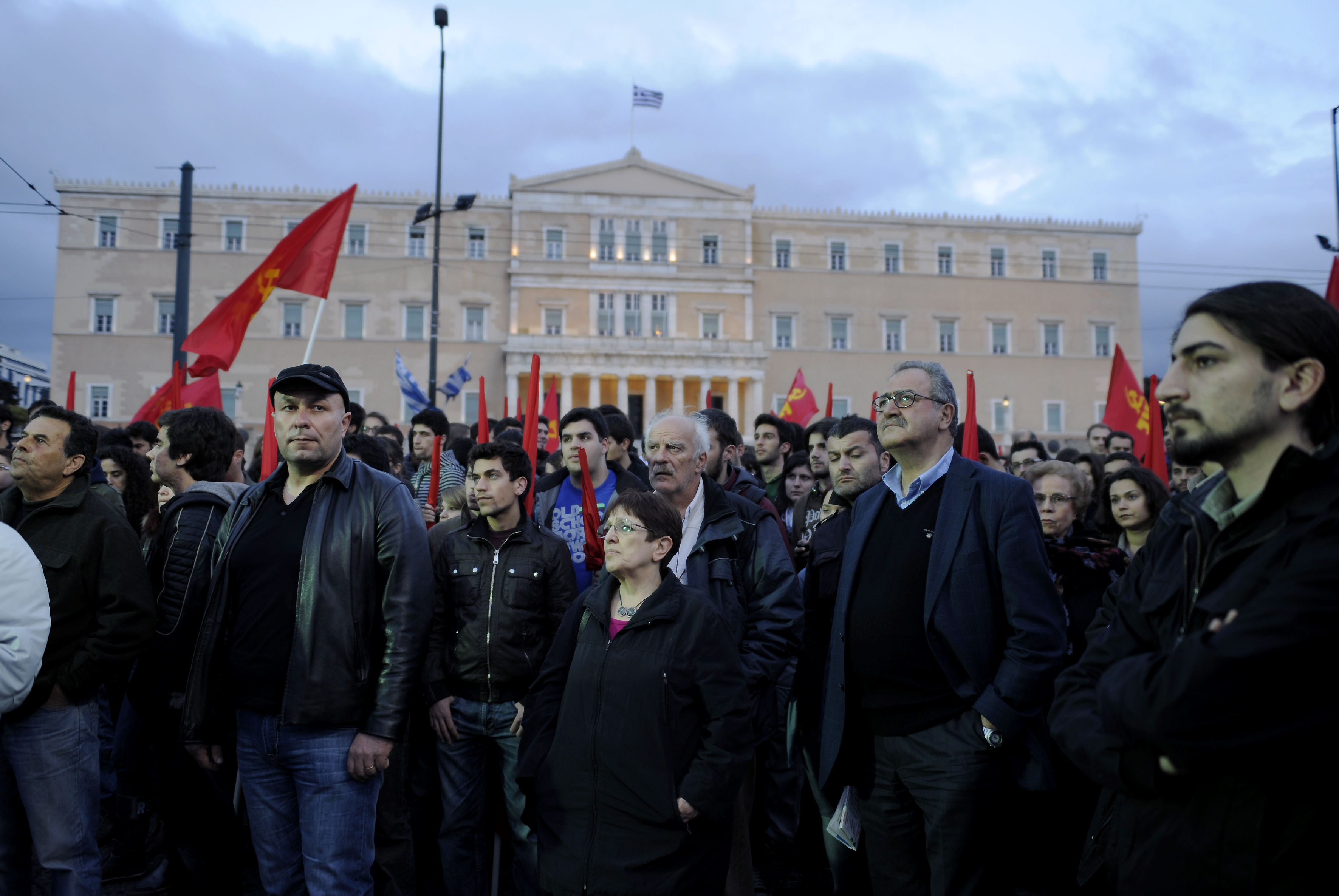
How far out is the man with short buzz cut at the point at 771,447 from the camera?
718 cm

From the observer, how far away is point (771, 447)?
7195mm

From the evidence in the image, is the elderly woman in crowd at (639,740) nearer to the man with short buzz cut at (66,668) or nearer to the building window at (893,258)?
the man with short buzz cut at (66,668)

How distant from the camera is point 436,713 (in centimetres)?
374

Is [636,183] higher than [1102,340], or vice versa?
[636,183]

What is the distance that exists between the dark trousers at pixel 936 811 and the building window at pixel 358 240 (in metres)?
39.9

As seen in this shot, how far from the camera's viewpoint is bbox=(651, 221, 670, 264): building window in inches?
1609

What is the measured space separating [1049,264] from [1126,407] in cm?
3737

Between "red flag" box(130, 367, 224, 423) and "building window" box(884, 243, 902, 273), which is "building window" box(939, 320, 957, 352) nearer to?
"building window" box(884, 243, 902, 273)

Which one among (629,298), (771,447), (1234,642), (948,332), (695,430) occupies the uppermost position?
(629,298)

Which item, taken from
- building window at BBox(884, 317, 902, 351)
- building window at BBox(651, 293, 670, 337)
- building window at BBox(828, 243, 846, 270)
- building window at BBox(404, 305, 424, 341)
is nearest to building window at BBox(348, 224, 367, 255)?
building window at BBox(404, 305, 424, 341)

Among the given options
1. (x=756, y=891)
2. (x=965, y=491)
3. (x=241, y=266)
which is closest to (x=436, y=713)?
(x=756, y=891)

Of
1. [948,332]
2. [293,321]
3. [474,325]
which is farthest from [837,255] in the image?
[293,321]

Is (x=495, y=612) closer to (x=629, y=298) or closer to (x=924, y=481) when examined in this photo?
(x=924, y=481)

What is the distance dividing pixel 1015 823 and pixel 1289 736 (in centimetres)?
288
